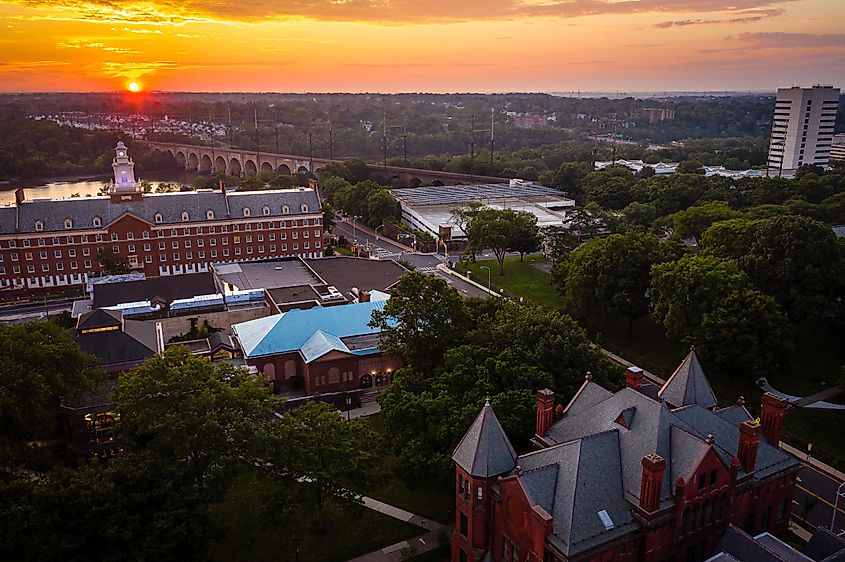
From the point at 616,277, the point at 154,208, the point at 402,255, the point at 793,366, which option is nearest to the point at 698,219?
the point at 616,277

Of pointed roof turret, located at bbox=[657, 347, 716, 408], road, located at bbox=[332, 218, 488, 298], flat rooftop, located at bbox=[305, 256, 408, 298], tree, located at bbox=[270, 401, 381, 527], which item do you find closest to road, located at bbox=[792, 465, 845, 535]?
pointed roof turret, located at bbox=[657, 347, 716, 408]

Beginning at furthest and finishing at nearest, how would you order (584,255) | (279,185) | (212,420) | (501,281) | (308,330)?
1. (279,185)
2. (501,281)
3. (584,255)
4. (308,330)
5. (212,420)

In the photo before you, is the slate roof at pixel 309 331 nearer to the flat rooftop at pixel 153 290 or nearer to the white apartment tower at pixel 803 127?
the flat rooftop at pixel 153 290

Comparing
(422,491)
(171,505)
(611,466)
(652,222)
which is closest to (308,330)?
(422,491)

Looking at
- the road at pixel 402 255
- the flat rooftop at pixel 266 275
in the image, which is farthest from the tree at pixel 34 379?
the road at pixel 402 255

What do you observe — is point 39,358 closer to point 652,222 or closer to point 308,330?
point 308,330

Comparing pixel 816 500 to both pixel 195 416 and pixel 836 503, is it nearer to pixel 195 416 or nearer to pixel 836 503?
pixel 836 503

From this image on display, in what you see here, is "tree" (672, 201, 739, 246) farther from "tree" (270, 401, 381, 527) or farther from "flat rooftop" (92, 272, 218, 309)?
"tree" (270, 401, 381, 527)

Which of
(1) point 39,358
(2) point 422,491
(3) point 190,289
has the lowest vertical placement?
(2) point 422,491
